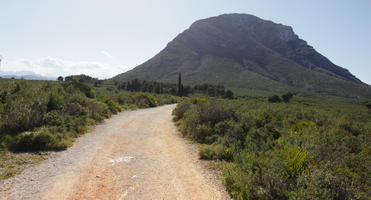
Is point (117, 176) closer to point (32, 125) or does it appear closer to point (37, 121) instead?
point (32, 125)

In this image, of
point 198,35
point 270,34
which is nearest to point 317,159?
point 198,35

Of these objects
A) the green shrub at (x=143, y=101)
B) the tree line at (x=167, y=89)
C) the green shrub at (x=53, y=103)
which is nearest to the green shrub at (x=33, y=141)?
the green shrub at (x=53, y=103)

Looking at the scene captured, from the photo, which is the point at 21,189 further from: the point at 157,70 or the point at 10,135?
the point at 157,70

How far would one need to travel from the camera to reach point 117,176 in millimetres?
5125

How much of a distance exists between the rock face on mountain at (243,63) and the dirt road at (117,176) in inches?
3402

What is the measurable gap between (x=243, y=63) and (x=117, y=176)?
129544mm

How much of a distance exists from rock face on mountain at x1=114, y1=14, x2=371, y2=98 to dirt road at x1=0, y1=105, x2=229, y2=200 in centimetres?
8641

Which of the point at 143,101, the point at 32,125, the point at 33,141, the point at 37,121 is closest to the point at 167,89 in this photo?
the point at 143,101

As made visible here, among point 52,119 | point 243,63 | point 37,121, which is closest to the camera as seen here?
point 37,121

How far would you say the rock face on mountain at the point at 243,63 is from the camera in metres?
95.4

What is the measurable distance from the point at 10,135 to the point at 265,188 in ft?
29.0

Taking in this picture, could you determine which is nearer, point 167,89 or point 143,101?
point 143,101

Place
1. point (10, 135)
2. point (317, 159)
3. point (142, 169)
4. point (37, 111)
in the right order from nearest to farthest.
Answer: point (317, 159)
point (142, 169)
point (10, 135)
point (37, 111)

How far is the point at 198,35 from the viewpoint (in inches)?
6412
